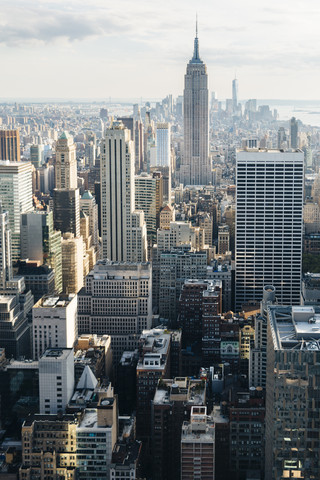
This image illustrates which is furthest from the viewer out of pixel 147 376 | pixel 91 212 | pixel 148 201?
pixel 91 212

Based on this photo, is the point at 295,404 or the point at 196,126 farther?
the point at 196,126

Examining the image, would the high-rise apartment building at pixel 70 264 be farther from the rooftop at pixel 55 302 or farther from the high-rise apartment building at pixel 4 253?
the rooftop at pixel 55 302

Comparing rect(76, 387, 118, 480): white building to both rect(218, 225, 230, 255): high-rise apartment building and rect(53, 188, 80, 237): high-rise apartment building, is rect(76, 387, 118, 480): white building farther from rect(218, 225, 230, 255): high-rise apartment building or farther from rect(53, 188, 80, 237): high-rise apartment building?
rect(218, 225, 230, 255): high-rise apartment building

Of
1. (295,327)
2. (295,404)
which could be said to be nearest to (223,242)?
(295,327)

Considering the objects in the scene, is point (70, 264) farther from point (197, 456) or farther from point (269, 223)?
point (197, 456)

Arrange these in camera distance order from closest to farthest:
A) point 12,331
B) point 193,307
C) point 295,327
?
point 295,327 < point 12,331 < point 193,307

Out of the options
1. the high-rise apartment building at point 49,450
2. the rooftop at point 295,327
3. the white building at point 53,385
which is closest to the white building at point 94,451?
the high-rise apartment building at point 49,450
